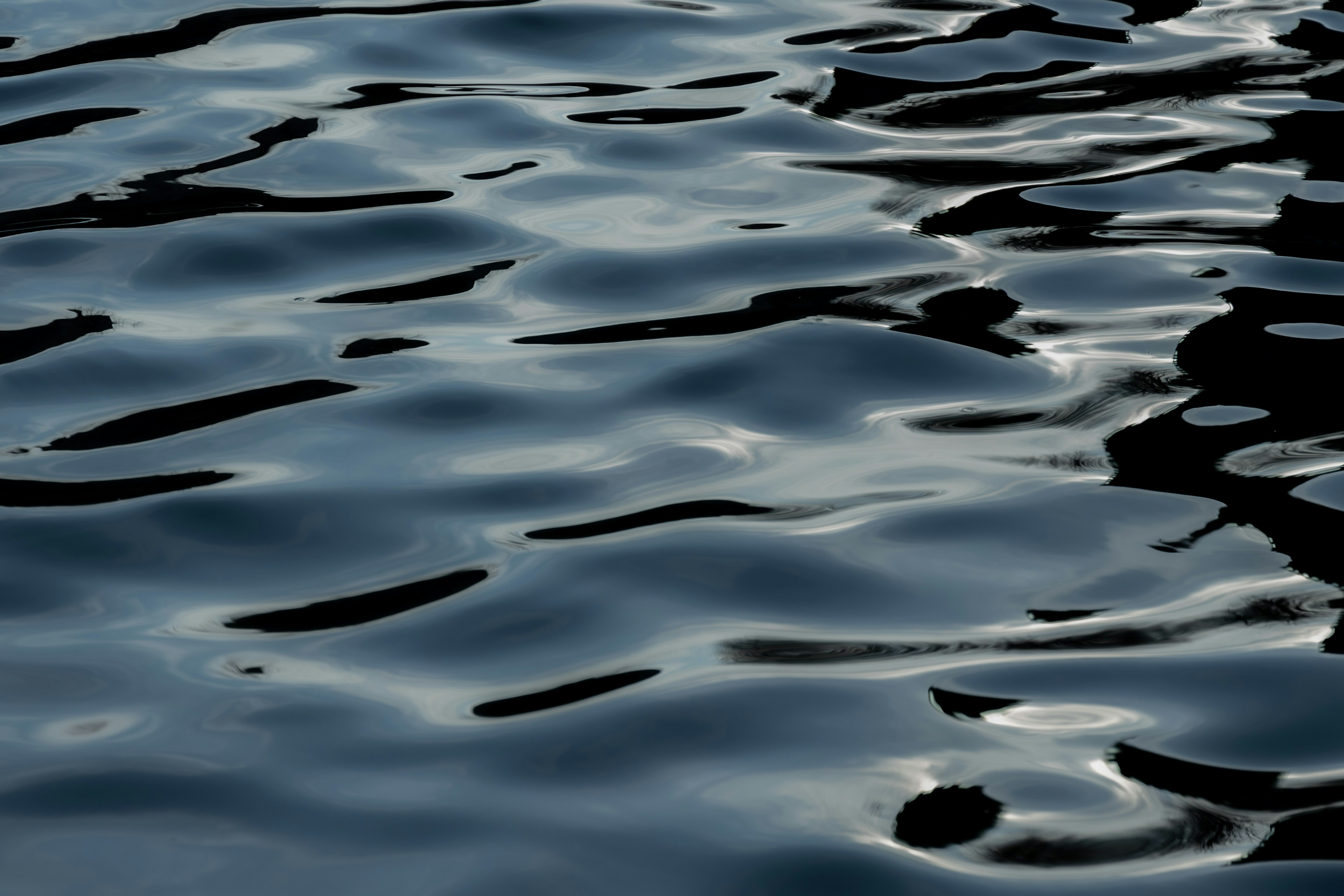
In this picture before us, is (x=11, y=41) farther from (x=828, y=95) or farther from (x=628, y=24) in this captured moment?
(x=828, y=95)

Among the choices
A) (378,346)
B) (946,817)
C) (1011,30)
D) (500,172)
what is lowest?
(946,817)

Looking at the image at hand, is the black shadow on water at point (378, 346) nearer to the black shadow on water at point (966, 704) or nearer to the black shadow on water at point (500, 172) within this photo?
the black shadow on water at point (500, 172)

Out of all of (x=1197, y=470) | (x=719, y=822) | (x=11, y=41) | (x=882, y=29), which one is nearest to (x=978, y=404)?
(x=1197, y=470)

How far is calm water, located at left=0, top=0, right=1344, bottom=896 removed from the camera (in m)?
1.39

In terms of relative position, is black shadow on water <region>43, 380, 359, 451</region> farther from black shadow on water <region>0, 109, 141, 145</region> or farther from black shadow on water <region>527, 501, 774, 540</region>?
black shadow on water <region>0, 109, 141, 145</region>

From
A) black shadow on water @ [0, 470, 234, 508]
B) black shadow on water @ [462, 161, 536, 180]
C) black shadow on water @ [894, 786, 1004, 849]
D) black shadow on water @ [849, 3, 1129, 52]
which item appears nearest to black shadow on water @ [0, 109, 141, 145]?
black shadow on water @ [462, 161, 536, 180]

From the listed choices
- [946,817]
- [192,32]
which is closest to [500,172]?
[192,32]

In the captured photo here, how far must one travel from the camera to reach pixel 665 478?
1987 millimetres

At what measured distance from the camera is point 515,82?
3482mm

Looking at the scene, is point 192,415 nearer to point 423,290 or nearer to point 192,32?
point 423,290

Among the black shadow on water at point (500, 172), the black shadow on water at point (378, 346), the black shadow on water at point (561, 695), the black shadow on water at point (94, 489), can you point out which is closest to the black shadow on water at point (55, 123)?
the black shadow on water at point (500, 172)

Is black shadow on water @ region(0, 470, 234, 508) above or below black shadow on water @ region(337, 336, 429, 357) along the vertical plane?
below

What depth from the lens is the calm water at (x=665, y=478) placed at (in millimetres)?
1395

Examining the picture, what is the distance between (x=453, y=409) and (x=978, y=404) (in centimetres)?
78
